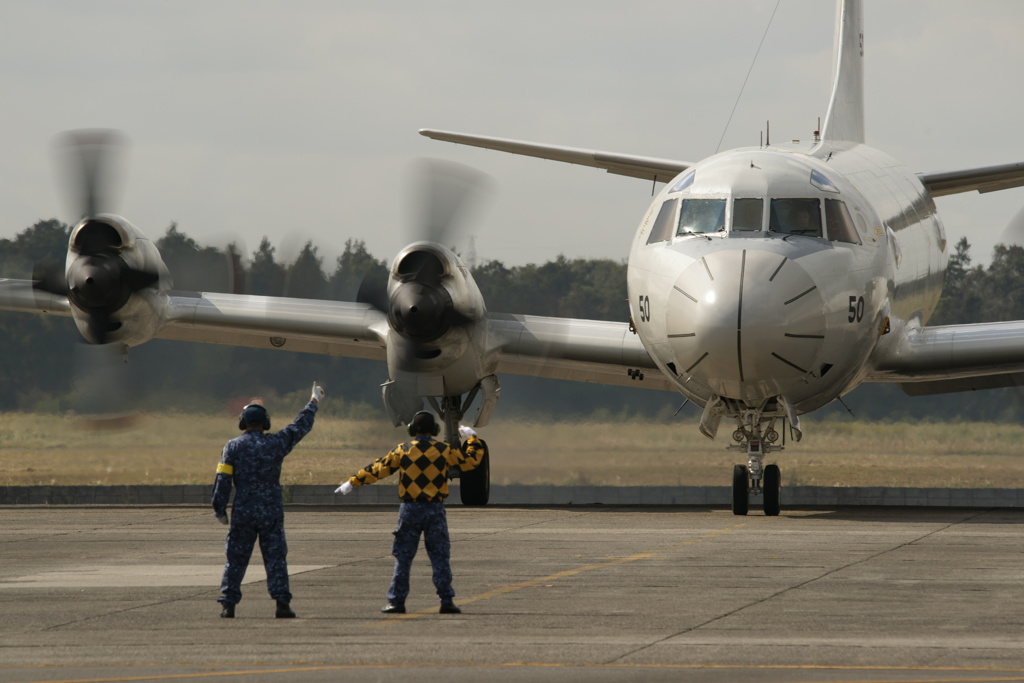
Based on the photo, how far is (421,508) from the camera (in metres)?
9.88

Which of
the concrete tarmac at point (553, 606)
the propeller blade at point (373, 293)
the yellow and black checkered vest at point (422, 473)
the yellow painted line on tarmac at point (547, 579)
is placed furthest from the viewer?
the propeller blade at point (373, 293)

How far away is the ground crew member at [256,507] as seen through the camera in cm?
954

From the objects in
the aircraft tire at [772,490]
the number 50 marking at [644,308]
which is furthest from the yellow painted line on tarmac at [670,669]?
the aircraft tire at [772,490]

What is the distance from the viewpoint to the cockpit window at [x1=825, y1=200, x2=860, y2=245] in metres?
16.1

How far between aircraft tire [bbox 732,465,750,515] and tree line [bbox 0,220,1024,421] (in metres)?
3.64

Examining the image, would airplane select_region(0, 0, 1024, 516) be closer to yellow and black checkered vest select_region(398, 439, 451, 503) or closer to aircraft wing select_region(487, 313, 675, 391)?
aircraft wing select_region(487, 313, 675, 391)

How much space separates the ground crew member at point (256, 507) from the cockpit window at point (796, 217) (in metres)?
7.58

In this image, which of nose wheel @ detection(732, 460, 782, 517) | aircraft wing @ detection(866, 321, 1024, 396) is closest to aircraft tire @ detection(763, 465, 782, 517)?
nose wheel @ detection(732, 460, 782, 517)

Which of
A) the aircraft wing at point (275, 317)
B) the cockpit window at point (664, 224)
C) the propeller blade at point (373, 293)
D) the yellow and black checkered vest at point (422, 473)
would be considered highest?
the cockpit window at point (664, 224)

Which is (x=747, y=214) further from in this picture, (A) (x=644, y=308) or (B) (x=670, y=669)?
(B) (x=670, y=669)

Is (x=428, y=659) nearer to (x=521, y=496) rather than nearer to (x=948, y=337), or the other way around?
(x=948, y=337)

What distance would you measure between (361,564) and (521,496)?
11.7m

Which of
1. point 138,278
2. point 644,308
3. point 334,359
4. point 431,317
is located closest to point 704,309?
point 644,308

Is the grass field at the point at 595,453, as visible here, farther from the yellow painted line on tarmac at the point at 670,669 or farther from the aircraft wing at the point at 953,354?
the yellow painted line on tarmac at the point at 670,669
